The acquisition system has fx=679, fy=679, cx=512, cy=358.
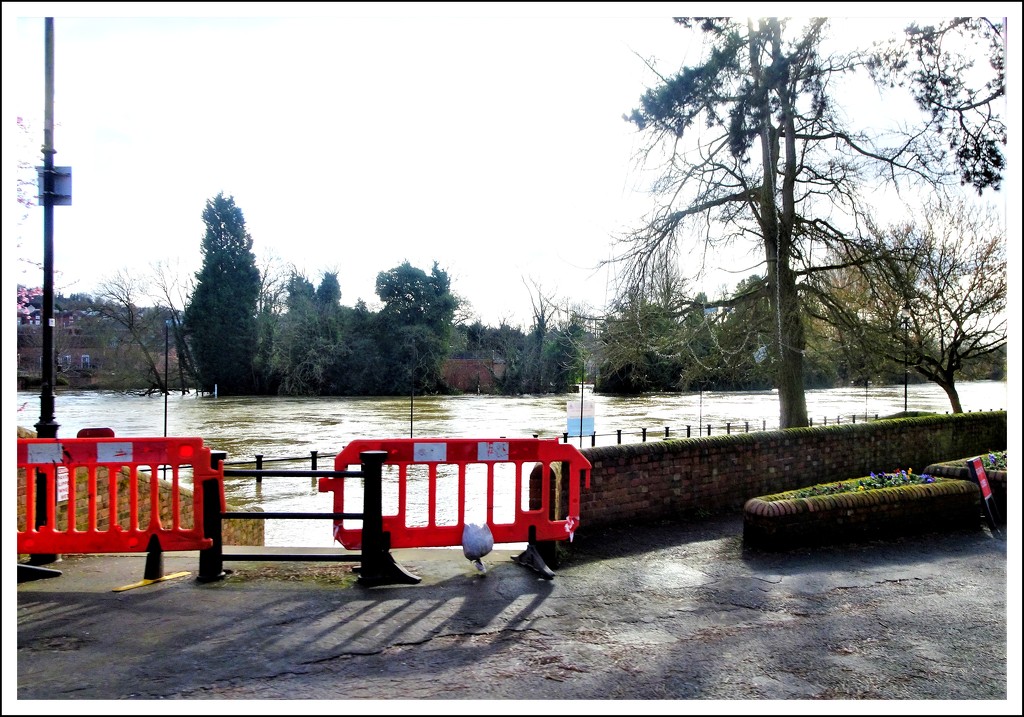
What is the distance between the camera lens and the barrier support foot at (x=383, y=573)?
5000 mm

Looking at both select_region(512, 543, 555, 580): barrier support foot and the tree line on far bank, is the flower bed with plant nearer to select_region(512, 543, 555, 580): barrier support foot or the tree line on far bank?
select_region(512, 543, 555, 580): barrier support foot

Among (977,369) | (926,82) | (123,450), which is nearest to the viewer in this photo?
(123,450)

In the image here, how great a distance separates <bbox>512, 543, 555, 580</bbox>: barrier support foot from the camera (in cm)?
524

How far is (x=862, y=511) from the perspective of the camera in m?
6.51

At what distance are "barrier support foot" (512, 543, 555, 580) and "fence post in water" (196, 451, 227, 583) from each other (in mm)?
2309

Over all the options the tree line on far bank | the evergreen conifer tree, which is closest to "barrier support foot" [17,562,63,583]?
the tree line on far bank

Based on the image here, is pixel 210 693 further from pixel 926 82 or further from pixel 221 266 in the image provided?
pixel 221 266

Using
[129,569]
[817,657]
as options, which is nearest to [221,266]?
[129,569]

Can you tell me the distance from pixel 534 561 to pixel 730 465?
3658 mm

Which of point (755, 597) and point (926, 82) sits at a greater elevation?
point (926, 82)

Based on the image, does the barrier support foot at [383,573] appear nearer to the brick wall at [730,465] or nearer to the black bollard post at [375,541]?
the black bollard post at [375,541]

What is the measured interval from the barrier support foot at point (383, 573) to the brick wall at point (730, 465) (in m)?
2.08

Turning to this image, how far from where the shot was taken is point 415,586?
497cm

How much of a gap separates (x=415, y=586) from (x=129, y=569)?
2373mm
